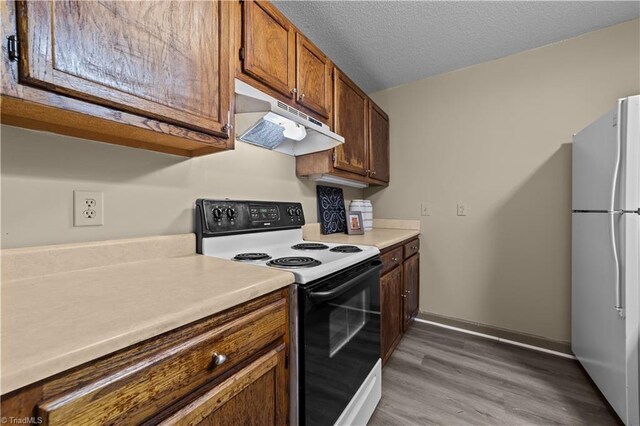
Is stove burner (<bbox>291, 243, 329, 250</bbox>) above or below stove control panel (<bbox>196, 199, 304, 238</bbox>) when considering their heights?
below

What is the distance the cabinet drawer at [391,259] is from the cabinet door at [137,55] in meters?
1.26

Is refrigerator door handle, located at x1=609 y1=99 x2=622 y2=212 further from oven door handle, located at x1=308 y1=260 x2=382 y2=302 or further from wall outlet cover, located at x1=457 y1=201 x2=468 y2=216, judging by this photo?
oven door handle, located at x1=308 y1=260 x2=382 y2=302

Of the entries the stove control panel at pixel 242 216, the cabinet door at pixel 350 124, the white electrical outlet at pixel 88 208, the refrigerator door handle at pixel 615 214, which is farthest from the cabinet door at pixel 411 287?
the white electrical outlet at pixel 88 208

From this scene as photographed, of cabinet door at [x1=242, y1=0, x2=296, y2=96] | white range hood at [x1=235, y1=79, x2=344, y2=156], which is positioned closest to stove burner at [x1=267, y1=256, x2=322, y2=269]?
white range hood at [x1=235, y1=79, x2=344, y2=156]

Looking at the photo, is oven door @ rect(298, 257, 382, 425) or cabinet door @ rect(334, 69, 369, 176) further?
cabinet door @ rect(334, 69, 369, 176)

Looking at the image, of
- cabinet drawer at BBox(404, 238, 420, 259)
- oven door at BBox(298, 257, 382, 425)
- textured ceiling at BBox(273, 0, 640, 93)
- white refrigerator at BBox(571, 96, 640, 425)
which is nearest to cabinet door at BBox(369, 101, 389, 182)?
textured ceiling at BBox(273, 0, 640, 93)

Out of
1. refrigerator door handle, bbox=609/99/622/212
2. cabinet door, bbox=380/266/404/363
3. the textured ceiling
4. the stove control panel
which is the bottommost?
cabinet door, bbox=380/266/404/363

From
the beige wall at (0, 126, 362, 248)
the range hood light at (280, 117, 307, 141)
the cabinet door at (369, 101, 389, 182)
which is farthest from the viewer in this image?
the cabinet door at (369, 101, 389, 182)

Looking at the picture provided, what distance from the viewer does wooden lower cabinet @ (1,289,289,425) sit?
43cm

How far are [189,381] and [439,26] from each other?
2.37 metres

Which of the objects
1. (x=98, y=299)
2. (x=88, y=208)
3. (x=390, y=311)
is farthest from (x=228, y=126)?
(x=390, y=311)

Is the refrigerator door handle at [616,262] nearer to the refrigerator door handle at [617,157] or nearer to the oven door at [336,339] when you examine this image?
the refrigerator door handle at [617,157]

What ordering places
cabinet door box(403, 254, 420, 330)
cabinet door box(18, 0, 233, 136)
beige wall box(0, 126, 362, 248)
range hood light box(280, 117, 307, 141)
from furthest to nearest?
1. cabinet door box(403, 254, 420, 330)
2. range hood light box(280, 117, 307, 141)
3. beige wall box(0, 126, 362, 248)
4. cabinet door box(18, 0, 233, 136)

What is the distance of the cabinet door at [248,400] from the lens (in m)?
0.63
